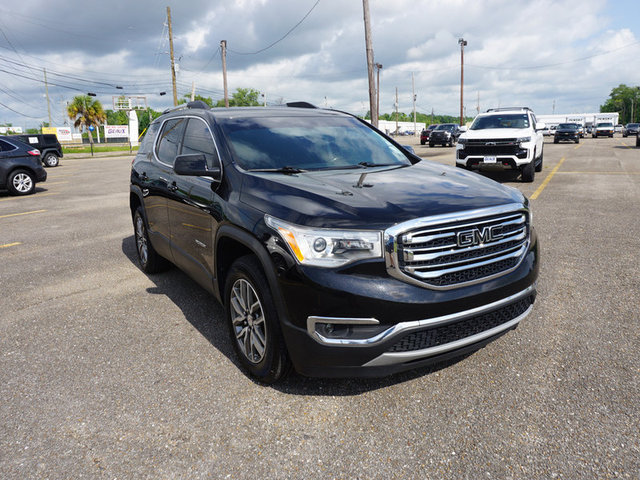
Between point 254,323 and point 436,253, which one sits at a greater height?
point 436,253

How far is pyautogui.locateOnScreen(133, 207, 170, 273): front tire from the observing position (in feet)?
17.7

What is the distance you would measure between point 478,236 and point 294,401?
Result: 1454 mm

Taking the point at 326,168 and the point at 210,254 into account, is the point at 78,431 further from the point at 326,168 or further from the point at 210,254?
the point at 326,168

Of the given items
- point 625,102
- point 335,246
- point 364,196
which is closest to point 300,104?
point 364,196

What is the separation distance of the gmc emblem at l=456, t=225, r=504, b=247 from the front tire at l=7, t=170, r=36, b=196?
14230 mm

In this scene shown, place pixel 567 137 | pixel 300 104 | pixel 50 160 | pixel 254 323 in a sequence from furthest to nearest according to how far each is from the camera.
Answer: pixel 567 137 → pixel 50 160 → pixel 300 104 → pixel 254 323

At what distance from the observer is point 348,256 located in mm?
2549

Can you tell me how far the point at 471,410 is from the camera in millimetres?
2783

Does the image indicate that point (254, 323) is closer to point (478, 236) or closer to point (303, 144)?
point (478, 236)

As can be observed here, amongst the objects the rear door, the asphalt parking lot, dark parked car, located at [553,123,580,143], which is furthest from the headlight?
dark parked car, located at [553,123,580,143]

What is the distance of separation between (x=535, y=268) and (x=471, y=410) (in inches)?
39.6

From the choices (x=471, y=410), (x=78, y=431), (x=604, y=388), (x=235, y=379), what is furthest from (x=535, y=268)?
(x=78, y=431)

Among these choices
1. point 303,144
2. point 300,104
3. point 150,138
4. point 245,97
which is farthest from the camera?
point 245,97

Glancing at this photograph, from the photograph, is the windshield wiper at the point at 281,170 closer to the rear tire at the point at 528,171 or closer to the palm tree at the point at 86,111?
the rear tire at the point at 528,171
